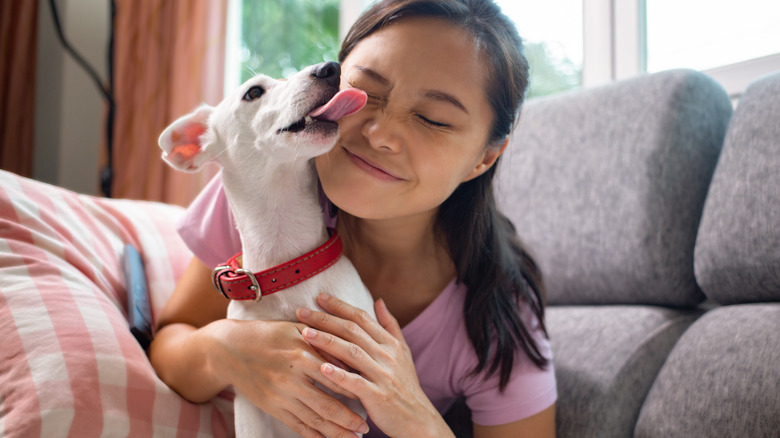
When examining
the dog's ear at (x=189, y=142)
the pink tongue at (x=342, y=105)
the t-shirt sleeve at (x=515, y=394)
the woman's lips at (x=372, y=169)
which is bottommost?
the t-shirt sleeve at (x=515, y=394)

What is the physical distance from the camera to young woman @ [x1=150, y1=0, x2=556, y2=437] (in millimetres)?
775

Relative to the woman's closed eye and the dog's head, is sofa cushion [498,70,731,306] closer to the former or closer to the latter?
the woman's closed eye

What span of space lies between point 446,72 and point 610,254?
0.66 meters

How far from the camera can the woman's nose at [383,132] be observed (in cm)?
83

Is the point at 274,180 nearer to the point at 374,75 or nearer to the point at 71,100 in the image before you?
the point at 374,75

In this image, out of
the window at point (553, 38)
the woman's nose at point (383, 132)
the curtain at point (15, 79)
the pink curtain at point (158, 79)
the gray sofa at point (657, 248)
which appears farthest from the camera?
the curtain at point (15, 79)

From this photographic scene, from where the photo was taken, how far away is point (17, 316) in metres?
0.80

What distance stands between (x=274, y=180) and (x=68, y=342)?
374 mm

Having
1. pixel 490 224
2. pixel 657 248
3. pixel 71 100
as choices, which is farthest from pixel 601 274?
pixel 71 100

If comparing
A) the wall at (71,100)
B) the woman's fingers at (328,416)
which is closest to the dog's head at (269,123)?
the woman's fingers at (328,416)

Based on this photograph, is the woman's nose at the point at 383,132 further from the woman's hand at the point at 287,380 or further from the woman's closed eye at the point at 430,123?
the woman's hand at the point at 287,380

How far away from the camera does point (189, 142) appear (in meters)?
0.94

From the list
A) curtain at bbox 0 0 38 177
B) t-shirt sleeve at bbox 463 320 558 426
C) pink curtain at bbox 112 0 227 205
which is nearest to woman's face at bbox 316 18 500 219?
t-shirt sleeve at bbox 463 320 558 426

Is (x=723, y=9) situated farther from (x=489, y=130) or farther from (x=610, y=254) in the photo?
(x=489, y=130)
